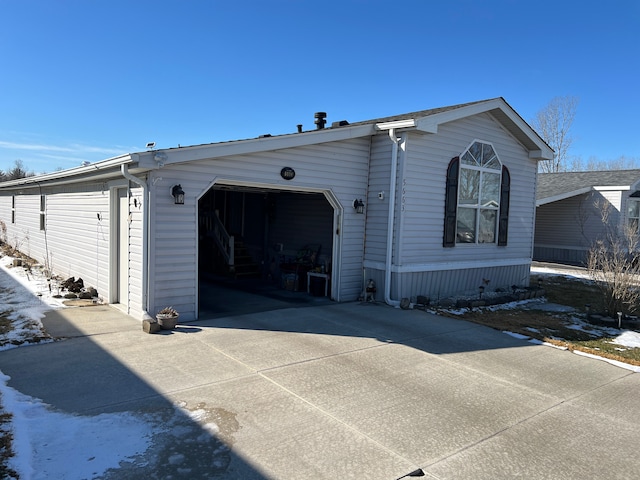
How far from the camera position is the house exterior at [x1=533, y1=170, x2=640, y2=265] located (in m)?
18.7

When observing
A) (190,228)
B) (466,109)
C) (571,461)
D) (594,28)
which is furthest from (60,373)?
(594,28)

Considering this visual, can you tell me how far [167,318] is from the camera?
625 cm

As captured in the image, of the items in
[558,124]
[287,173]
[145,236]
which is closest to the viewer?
[145,236]

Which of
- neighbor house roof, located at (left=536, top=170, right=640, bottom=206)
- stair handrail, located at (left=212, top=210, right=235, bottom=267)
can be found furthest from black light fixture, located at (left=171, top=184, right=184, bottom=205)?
neighbor house roof, located at (left=536, top=170, right=640, bottom=206)

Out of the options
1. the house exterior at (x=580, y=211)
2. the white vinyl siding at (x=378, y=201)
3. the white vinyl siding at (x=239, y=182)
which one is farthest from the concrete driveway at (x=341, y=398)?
the house exterior at (x=580, y=211)

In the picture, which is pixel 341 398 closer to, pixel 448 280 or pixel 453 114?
pixel 448 280

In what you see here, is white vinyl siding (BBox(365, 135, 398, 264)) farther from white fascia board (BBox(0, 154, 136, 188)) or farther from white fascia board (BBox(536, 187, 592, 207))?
white fascia board (BBox(536, 187, 592, 207))

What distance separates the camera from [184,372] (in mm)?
4660

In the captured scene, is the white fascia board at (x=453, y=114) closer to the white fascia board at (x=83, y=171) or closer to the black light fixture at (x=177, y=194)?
the black light fixture at (x=177, y=194)

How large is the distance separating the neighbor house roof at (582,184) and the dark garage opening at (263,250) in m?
11.8

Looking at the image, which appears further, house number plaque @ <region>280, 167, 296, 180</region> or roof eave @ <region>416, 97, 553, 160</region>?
roof eave @ <region>416, 97, 553, 160</region>

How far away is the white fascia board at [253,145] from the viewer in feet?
20.3

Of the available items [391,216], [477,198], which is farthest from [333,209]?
[477,198]

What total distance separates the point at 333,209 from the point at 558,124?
32.2 m
